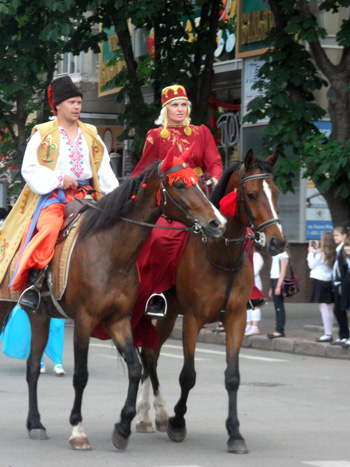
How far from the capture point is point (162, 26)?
68.8ft

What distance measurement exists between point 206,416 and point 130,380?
2.03 metres

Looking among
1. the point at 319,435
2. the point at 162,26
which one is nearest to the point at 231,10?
the point at 162,26

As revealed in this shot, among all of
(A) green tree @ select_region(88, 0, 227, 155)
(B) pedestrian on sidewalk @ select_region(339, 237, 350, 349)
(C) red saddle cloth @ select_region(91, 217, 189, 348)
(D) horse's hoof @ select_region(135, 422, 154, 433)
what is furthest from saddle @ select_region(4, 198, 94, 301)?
(A) green tree @ select_region(88, 0, 227, 155)

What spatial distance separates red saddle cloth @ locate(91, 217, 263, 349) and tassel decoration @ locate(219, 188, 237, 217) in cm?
51

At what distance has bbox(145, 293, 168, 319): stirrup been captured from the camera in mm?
8438

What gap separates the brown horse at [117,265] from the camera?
7.59m

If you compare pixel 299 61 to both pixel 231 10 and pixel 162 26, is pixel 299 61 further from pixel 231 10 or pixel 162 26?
pixel 231 10

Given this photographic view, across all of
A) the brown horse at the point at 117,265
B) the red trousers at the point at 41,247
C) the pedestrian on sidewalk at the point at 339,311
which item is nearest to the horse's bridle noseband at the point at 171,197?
the brown horse at the point at 117,265

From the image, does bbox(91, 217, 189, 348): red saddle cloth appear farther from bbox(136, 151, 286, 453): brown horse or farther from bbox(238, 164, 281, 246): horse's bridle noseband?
bbox(238, 164, 281, 246): horse's bridle noseband

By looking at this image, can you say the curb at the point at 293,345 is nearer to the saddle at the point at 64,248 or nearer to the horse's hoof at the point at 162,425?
the horse's hoof at the point at 162,425

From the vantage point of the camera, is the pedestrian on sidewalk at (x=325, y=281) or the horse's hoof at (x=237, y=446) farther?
the pedestrian on sidewalk at (x=325, y=281)

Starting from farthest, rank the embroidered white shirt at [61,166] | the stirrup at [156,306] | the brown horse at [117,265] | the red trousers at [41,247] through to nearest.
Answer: the stirrup at [156,306]
the embroidered white shirt at [61,166]
the red trousers at [41,247]
the brown horse at [117,265]

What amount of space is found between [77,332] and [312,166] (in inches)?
397

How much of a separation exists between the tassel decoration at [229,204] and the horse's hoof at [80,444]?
1961 millimetres
